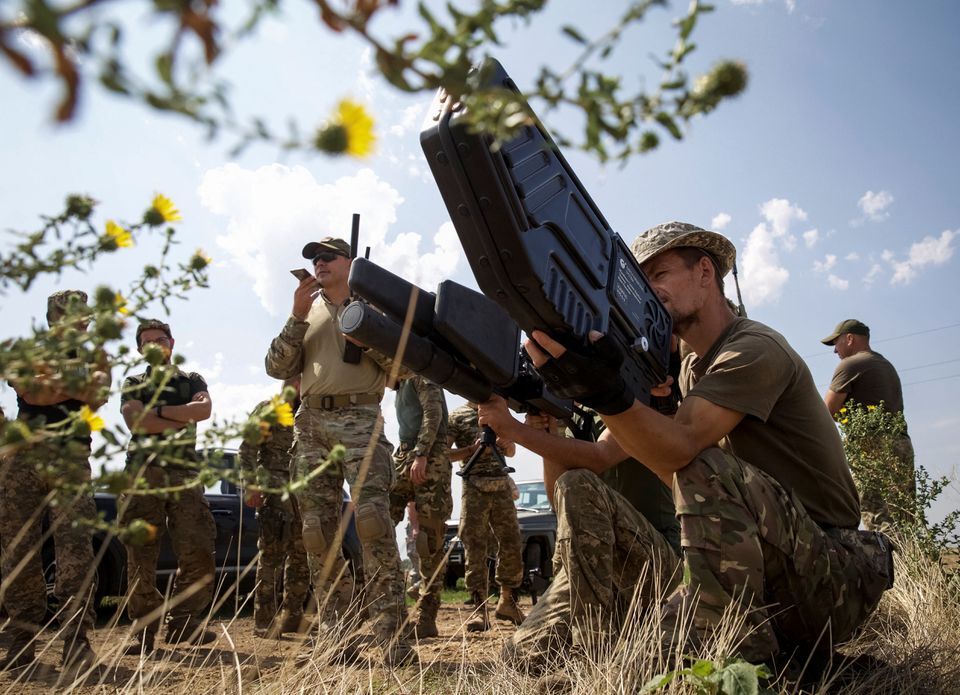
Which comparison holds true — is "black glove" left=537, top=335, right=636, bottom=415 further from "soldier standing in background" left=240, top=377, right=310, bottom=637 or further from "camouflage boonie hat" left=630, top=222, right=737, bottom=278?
"soldier standing in background" left=240, top=377, right=310, bottom=637

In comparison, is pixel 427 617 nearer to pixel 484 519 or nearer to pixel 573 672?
pixel 484 519

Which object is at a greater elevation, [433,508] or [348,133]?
[348,133]

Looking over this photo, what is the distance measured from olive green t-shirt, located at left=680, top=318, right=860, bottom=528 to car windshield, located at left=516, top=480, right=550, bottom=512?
760 centimetres

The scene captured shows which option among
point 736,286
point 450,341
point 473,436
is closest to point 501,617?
point 473,436

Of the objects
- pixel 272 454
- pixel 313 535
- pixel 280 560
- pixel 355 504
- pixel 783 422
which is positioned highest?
pixel 272 454

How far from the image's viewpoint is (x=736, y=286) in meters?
4.31

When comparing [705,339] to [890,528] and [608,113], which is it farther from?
[890,528]

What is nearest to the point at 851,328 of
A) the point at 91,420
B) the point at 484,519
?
the point at 484,519

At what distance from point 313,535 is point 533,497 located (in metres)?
6.76

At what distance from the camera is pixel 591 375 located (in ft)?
7.48

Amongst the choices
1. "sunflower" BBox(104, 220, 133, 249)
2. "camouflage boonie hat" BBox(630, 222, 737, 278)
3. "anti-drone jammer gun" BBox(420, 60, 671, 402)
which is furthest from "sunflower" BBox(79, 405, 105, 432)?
"camouflage boonie hat" BBox(630, 222, 737, 278)

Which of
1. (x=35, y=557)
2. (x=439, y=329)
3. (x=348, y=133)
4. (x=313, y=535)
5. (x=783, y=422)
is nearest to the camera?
(x=348, y=133)

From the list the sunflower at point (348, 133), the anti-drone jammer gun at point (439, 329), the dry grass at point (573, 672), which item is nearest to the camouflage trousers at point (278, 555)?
the dry grass at point (573, 672)

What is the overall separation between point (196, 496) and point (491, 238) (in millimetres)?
3339
